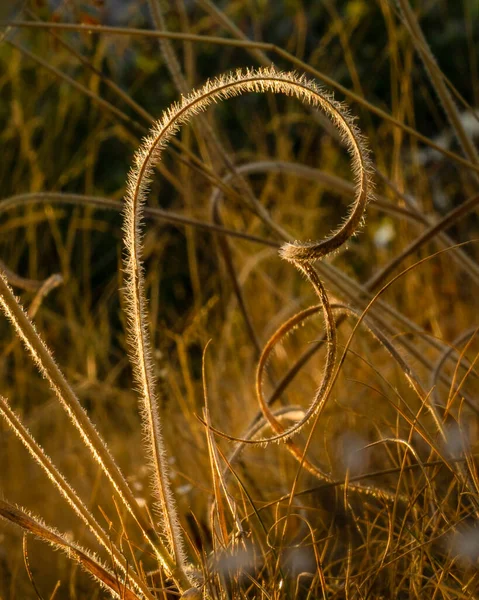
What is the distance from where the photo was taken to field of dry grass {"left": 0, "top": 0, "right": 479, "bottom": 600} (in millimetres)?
637

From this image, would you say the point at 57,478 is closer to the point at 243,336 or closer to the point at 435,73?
the point at 435,73

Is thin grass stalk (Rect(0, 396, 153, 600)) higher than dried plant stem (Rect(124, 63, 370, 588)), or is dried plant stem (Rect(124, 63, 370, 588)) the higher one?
dried plant stem (Rect(124, 63, 370, 588))

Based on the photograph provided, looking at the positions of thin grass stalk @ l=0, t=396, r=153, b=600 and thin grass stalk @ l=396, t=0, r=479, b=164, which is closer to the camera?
thin grass stalk @ l=0, t=396, r=153, b=600

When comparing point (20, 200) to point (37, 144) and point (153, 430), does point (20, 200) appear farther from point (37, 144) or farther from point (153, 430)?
point (37, 144)

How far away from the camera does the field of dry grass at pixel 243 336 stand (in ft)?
2.09

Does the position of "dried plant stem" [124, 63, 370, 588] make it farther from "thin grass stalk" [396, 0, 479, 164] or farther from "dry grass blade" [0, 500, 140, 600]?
"thin grass stalk" [396, 0, 479, 164]

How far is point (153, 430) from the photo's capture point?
0.62 meters

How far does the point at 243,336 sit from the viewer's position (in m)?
1.88

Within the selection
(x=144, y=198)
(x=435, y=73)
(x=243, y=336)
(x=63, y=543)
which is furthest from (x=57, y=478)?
(x=243, y=336)

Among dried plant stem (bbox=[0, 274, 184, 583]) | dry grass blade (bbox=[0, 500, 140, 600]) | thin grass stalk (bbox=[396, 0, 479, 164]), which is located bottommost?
dry grass blade (bbox=[0, 500, 140, 600])

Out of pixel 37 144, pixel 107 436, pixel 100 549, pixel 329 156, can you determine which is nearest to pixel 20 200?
pixel 100 549

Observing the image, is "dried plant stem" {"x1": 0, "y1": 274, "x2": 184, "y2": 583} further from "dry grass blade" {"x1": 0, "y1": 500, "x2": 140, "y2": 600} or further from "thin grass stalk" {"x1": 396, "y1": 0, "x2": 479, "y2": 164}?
"thin grass stalk" {"x1": 396, "y1": 0, "x2": 479, "y2": 164}

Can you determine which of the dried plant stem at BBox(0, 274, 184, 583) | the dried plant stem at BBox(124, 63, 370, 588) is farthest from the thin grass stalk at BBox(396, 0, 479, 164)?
the dried plant stem at BBox(0, 274, 184, 583)

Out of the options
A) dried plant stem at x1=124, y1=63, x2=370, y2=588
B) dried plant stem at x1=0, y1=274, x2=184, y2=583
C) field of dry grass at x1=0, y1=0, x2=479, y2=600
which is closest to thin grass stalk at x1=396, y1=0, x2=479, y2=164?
field of dry grass at x1=0, y1=0, x2=479, y2=600
